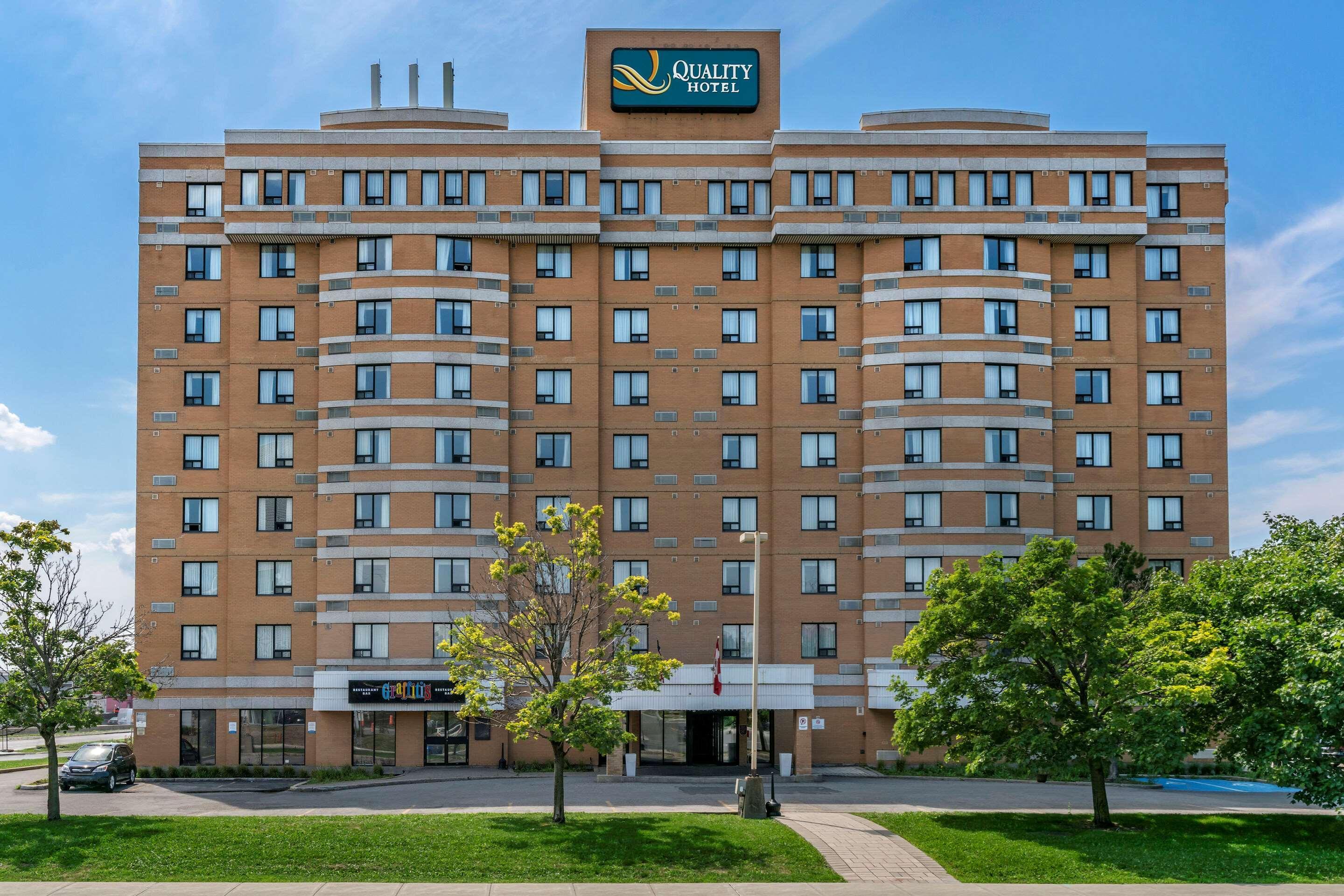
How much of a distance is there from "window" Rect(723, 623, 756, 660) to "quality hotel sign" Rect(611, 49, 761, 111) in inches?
881

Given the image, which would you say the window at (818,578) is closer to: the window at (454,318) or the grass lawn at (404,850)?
the window at (454,318)

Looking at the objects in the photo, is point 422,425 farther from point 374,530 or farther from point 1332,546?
point 1332,546

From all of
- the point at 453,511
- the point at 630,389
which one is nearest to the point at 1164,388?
the point at 630,389

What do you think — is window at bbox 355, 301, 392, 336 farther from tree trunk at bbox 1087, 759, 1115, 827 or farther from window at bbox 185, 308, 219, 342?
tree trunk at bbox 1087, 759, 1115, 827

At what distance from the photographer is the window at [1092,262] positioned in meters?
48.9

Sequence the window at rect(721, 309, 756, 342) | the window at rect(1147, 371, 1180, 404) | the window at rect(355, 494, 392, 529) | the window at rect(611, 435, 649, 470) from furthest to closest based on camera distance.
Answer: the window at rect(1147, 371, 1180, 404)
the window at rect(721, 309, 756, 342)
the window at rect(611, 435, 649, 470)
the window at rect(355, 494, 392, 529)

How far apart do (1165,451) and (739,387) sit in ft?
60.4

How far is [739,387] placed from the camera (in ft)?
159

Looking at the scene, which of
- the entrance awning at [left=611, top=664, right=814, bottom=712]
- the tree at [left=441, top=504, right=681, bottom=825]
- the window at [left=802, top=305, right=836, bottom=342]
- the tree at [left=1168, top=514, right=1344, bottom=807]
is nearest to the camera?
the tree at [left=1168, top=514, right=1344, bottom=807]

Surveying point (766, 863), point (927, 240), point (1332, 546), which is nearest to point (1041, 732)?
point (766, 863)

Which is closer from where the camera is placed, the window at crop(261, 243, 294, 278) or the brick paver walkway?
the brick paver walkway

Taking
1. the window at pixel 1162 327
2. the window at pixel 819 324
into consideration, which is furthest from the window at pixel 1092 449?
the window at pixel 819 324

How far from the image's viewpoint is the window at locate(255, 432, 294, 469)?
4772cm

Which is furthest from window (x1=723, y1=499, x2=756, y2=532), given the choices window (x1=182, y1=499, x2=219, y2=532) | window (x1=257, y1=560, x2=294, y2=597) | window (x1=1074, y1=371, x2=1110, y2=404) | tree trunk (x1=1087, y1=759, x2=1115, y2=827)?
window (x1=182, y1=499, x2=219, y2=532)
